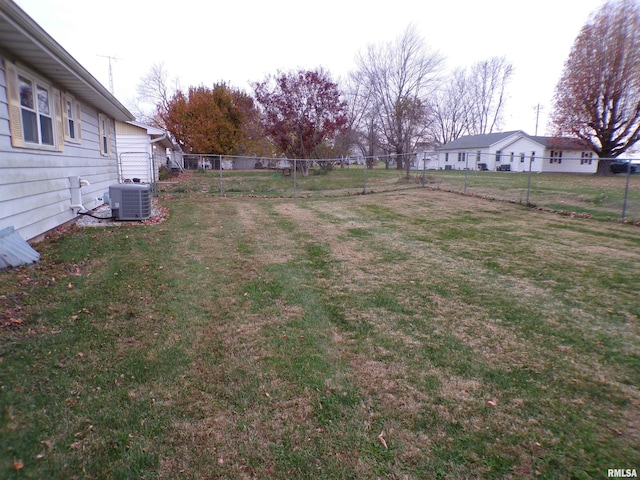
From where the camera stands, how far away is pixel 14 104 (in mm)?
5398

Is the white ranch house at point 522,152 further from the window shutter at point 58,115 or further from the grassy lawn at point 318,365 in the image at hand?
the grassy lawn at point 318,365

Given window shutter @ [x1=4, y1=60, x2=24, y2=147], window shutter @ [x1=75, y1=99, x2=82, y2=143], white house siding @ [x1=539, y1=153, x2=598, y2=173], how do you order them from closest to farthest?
window shutter @ [x1=4, y1=60, x2=24, y2=147]
window shutter @ [x1=75, y1=99, x2=82, y2=143]
white house siding @ [x1=539, y1=153, x2=598, y2=173]

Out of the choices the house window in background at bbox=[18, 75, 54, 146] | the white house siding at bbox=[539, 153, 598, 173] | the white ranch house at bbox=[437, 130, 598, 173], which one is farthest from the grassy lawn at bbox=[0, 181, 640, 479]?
the white house siding at bbox=[539, 153, 598, 173]

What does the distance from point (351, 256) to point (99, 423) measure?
4.20 meters

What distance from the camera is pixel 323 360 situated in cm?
295

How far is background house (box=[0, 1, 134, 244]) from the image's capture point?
5.05 meters

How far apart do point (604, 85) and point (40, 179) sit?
3273cm

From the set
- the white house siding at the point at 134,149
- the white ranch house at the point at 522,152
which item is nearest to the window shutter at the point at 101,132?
the white house siding at the point at 134,149

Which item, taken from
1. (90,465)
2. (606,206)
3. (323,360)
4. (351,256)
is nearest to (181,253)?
(351,256)

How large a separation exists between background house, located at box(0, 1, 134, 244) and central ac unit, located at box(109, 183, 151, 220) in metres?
0.72

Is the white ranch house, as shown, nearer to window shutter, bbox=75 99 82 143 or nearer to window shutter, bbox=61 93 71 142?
window shutter, bbox=75 99 82 143

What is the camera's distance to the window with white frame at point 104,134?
10945mm

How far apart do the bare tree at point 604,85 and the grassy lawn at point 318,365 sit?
87.4 feet

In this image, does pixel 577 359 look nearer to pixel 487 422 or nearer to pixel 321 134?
pixel 487 422
